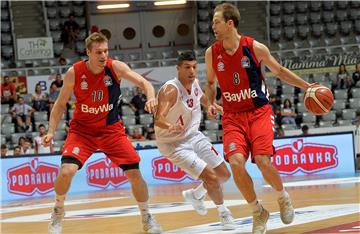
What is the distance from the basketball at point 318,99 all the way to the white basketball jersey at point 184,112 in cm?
182

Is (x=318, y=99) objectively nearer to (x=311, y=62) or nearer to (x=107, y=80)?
(x=107, y=80)

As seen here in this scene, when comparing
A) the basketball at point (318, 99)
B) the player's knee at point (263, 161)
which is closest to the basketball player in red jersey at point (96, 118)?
the player's knee at point (263, 161)

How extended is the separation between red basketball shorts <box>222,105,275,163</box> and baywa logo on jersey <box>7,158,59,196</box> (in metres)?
11.4

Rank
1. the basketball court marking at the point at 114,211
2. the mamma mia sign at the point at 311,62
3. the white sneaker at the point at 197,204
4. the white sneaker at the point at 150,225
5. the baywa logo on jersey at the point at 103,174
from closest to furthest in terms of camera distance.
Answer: the white sneaker at the point at 150,225 → the white sneaker at the point at 197,204 → the basketball court marking at the point at 114,211 → the baywa logo on jersey at the point at 103,174 → the mamma mia sign at the point at 311,62

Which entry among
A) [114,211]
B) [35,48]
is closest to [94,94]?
[114,211]

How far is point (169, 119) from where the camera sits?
360 inches

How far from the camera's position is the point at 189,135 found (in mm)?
9273

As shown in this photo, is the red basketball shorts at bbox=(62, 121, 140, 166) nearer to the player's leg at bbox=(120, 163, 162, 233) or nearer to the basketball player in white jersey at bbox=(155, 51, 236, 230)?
the player's leg at bbox=(120, 163, 162, 233)

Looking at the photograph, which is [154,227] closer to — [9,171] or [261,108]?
[261,108]

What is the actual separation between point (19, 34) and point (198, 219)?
22274mm

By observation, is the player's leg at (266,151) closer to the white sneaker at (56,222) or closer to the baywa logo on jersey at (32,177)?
the white sneaker at (56,222)

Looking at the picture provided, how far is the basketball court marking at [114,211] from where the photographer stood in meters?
10.9

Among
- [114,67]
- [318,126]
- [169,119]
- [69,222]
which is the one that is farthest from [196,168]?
[318,126]

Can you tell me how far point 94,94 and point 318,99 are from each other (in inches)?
90.5
